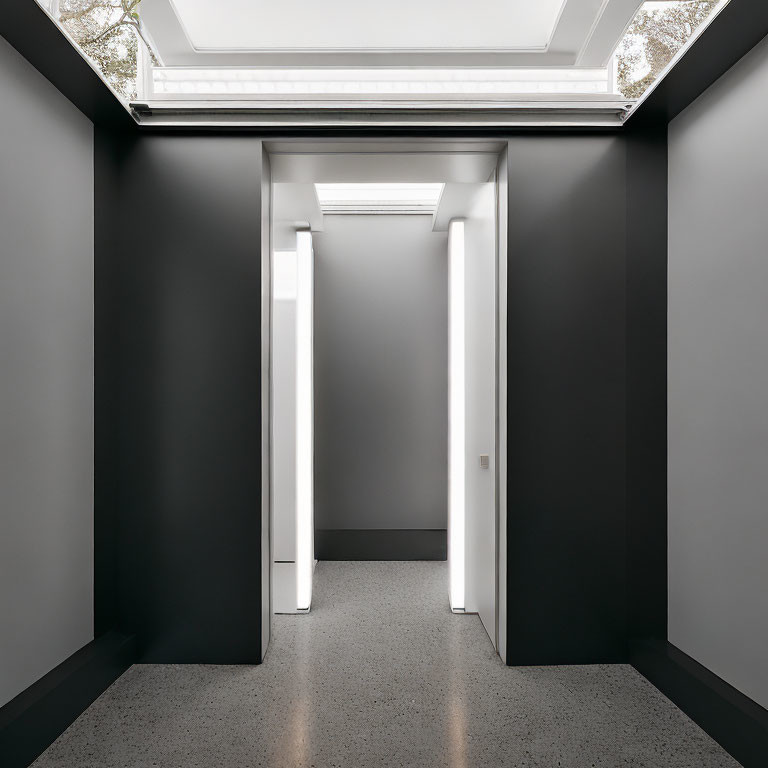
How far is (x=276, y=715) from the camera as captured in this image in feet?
7.99

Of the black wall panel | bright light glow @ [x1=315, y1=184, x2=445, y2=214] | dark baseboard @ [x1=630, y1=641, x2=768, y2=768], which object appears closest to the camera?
dark baseboard @ [x1=630, y1=641, x2=768, y2=768]

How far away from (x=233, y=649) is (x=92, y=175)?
232cm

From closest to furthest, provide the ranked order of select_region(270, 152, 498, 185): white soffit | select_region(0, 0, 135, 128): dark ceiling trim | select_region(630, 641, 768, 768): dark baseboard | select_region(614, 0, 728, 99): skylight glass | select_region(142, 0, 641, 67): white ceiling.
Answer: select_region(0, 0, 135, 128): dark ceiling trim, select_region(630, 641, 768, 768): dark baseboard, select_region(614, 0, 728, 99): skylight glass, select_region(142, 0, 641, 67): white ceiling, select_region(270, 152, 498, 185): white soffit

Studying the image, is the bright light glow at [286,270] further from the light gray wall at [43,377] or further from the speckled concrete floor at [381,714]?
the speckled concrete floor at [381,714]

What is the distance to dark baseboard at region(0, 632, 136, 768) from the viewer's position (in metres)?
2.03

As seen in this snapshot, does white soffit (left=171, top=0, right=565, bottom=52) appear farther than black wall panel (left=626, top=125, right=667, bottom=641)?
No

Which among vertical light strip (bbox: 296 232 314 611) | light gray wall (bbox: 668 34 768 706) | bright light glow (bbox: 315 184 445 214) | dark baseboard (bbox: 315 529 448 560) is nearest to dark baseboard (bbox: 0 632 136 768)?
vertical light strip (bbox: 296 232 314 611)

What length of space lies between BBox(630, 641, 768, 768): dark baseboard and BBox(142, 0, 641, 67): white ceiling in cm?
274

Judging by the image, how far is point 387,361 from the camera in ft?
16.7

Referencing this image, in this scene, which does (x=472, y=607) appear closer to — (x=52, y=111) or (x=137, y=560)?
(x=137, y=560)

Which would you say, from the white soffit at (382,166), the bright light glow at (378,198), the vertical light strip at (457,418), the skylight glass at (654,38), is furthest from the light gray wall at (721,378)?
the bright light glow at (378,198)

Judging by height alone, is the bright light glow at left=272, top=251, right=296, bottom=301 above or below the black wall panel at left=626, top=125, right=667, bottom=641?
above

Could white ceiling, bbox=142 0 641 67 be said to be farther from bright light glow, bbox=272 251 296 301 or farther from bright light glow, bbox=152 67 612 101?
bright light glow, bbox=272 251 296 301

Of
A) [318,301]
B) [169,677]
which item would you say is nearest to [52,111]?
[169,677]
